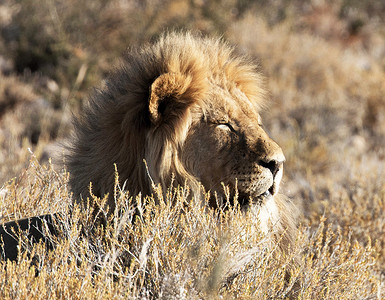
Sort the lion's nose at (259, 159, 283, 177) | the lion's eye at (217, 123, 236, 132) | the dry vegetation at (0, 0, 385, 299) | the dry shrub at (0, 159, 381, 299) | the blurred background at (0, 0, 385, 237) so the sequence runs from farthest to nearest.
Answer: the blurred background at (0, 0, 385, 237)
the lion's eye at (217, 123, 236, 132)
the lion's nose at (259, 159, 283, 177)
the dry vegetation at (0, 0, 385, 299)
the dry shrub at (0, 159, 381, 299)

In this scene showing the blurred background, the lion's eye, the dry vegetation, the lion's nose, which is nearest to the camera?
the dry vegetation

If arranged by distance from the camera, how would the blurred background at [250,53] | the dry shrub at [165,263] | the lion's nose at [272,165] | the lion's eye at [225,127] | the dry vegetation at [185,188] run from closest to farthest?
the dry shrub at [165,263] → the dry vegetation at [185,188] → the lion's nose at [272,165] → the lion's eye at [225,127] → the blurred background at [250,53]

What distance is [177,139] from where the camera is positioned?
11.0ft

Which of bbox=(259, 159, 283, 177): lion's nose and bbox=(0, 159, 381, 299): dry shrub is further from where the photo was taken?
bbox=(259, 159, 283, 177): lion's nose

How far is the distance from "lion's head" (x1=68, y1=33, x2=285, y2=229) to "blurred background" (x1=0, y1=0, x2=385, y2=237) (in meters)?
3.51

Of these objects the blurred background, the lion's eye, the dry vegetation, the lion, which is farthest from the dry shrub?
the blurred background

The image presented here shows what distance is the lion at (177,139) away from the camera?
3.31 m

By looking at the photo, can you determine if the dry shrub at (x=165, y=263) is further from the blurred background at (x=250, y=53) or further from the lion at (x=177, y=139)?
the blurred background at (x=250, y=53)

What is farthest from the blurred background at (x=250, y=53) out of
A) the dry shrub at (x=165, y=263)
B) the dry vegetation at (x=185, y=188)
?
the dry shrub at (x=165, y=263)

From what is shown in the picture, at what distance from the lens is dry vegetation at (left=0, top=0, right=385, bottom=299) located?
296 cm

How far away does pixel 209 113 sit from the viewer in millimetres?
3463

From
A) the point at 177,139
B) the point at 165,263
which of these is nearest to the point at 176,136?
the point at 177,139

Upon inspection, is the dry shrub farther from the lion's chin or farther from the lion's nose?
the lion's nose

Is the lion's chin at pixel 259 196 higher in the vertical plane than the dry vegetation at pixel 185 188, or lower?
higher
